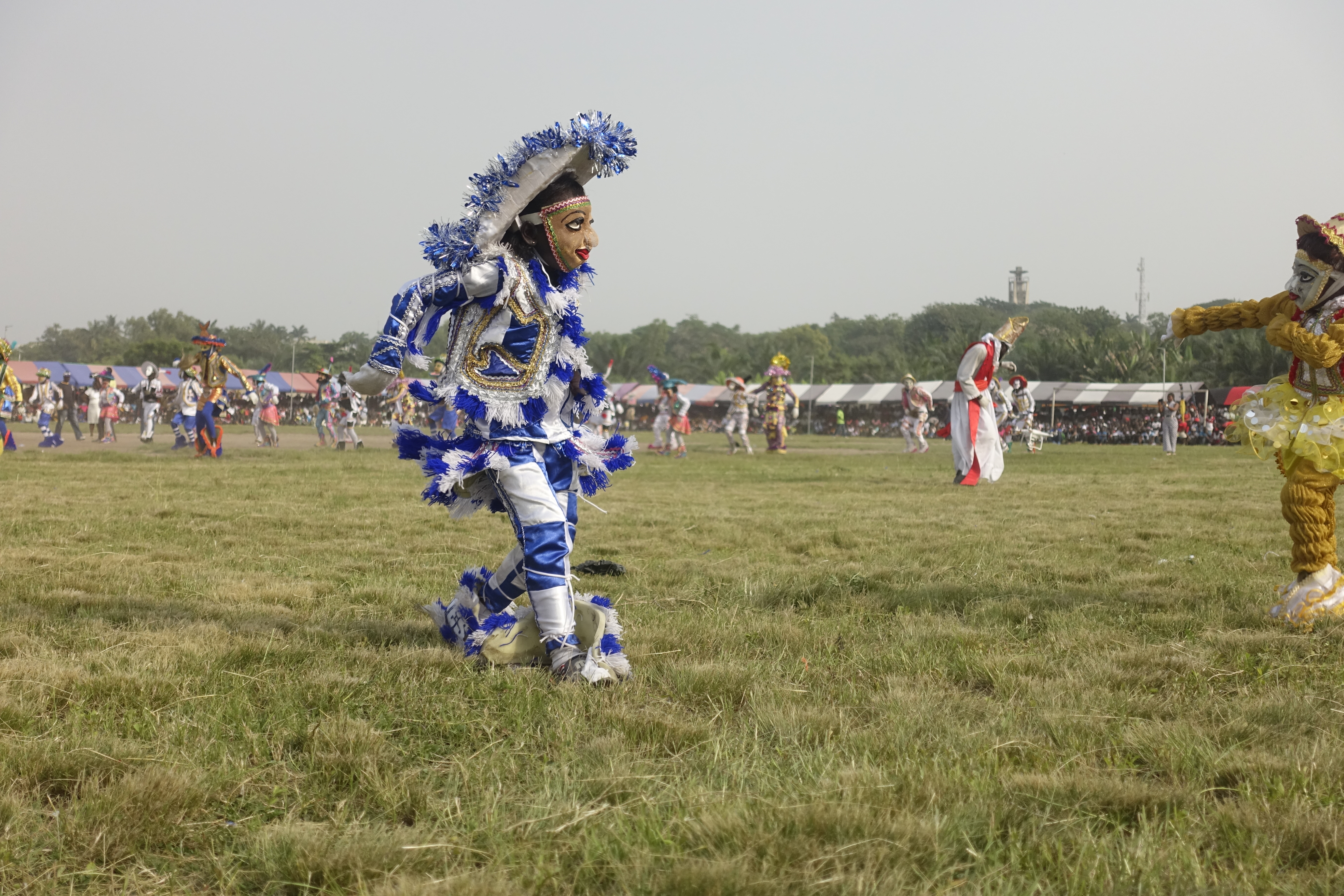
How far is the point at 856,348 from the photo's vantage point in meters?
116

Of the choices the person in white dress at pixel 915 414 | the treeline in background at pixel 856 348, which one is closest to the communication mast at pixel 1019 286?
the treeline in background at pixel 856 348

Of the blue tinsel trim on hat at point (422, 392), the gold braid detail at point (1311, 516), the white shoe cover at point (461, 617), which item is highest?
the blue tinsel trim on hat at point (422, 392)

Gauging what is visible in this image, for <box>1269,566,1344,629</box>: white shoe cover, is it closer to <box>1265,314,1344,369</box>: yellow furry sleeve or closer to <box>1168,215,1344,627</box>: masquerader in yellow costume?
<box>1168,215,1344,627</box>: masquerader in yellow costume

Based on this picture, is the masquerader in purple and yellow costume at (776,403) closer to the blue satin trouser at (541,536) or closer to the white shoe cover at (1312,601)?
the white shoe cover at (1312,601)

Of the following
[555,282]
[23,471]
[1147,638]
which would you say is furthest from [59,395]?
[1147,638]

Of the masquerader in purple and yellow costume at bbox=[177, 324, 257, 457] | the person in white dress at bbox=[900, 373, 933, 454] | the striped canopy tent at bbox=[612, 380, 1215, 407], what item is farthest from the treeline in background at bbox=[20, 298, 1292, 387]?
the masquerader in purple and yellow costume at bbox=[177, 324, 257, 457]

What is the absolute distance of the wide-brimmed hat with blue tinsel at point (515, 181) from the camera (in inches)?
168

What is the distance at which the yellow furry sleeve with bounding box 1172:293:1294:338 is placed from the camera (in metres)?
5.37

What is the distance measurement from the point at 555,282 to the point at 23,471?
→ 13.0 meters

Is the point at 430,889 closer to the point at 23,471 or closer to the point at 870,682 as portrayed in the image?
the point at 870,682

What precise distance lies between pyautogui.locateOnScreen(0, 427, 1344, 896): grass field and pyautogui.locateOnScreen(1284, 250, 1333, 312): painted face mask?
1.54 metres

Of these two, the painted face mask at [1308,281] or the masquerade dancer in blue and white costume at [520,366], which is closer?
the masquerade dancer in blue and white costume at [520,366]

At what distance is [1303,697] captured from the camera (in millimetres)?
3596

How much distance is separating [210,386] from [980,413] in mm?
13628
